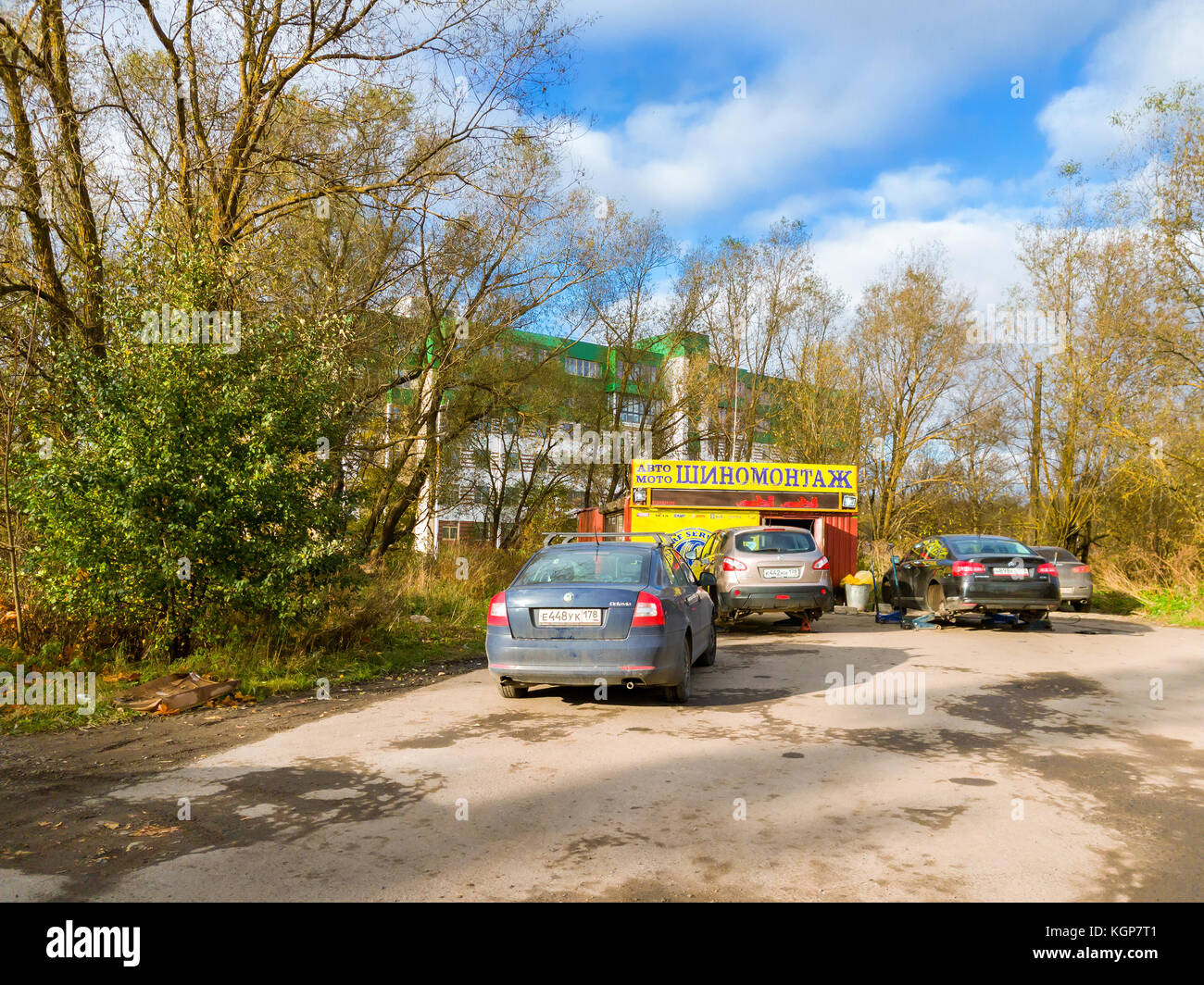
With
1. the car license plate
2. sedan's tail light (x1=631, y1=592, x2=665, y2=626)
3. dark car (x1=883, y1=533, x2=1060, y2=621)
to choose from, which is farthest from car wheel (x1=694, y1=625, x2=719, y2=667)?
dark car (x1=883, y1=533, x2=1060, y2=621)

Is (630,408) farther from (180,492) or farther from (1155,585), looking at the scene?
(180,492)

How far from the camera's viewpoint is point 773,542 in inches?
594

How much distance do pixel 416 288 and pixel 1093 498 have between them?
23155 mm

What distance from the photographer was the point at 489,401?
906 inches

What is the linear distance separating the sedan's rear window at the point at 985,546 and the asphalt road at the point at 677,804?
6450mm

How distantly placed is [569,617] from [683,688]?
4.70 ft

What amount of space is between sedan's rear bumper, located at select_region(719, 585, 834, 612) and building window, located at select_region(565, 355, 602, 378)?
2067cm

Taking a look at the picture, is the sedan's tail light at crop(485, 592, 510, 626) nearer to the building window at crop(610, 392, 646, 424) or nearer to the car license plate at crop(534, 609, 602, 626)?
the car license plate at crop(534, 609, 602, 626)

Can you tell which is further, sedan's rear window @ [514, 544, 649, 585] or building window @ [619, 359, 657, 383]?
building window @ [619, 359, 657, 383]

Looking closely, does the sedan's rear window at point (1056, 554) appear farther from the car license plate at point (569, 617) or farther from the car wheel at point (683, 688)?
the car license plate at point (569, 617)

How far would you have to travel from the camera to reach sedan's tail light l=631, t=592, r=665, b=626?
302 inches

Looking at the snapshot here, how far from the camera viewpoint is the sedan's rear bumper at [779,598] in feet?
47.8

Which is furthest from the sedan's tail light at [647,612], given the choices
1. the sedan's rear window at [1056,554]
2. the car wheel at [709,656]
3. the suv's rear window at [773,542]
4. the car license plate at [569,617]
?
the sedan's rear window at [1056,554]
